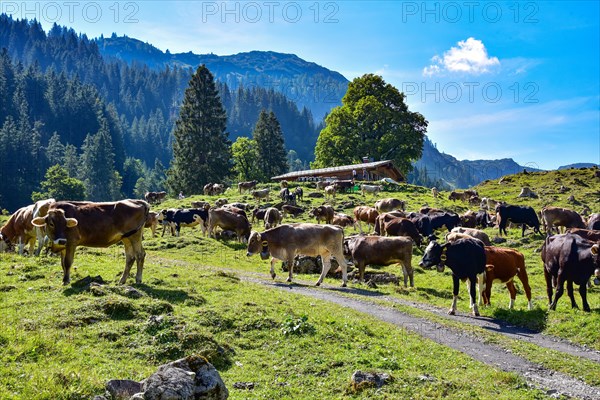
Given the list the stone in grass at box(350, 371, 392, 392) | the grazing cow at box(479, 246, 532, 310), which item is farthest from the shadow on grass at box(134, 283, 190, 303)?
the grazing cow at box(479, 246, 532, 310)

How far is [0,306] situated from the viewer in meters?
11.5

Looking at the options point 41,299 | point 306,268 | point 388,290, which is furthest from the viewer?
point 306,268

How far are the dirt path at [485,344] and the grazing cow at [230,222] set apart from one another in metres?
14.9

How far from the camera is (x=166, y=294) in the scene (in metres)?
14.3

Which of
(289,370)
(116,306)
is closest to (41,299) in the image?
(116,306)

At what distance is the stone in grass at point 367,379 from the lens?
29.3ft

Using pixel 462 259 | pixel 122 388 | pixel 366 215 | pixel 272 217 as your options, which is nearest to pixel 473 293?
pixel 462 259

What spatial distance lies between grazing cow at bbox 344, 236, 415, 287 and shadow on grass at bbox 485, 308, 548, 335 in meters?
5.92

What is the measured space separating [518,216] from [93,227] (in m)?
30.5

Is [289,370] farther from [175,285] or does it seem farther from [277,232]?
[277,232]

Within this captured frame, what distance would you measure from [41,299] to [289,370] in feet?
22.9

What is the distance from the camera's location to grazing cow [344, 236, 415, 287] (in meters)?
21.9

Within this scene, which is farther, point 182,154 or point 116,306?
point 182,154

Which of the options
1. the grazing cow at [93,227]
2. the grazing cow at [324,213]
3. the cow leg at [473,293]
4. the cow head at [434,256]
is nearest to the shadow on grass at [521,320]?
the cow leg at [473,293]
